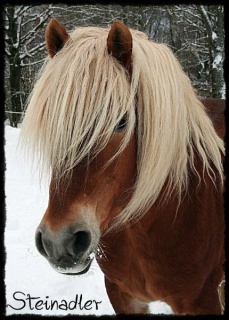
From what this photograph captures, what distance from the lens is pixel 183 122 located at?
151 cm

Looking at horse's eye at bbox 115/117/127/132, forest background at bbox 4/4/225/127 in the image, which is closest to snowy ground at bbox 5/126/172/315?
horse's eye at bbox 115/117/127/132

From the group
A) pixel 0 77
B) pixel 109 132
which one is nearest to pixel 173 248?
pixel 109 132

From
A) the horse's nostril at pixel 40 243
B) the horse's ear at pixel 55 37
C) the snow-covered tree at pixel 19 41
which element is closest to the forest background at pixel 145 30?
the snow-covered tree at pixel 19 41

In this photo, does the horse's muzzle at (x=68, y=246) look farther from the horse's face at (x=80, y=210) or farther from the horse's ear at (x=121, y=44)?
the horse's ear at (x=121, y=44)

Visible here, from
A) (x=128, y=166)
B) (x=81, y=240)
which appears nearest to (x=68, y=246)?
(x=81, y=240)

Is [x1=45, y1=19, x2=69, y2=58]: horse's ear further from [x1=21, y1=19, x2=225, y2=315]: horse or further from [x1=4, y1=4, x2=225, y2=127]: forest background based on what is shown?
[x1=4, y1=4, x2=225, y2=127]: forest background

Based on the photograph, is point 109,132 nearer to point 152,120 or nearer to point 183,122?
point 152,120

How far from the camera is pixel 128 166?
4.59 feet

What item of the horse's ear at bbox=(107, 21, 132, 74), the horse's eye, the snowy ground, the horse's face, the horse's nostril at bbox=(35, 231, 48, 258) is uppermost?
the horse's ear at bbox=(107, 21, 132, 74)

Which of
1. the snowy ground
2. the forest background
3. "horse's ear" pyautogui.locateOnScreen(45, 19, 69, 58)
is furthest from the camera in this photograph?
the forest background

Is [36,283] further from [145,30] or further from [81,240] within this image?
[145,30]

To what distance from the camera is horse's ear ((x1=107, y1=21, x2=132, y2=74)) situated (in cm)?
135

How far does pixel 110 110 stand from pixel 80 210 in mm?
402

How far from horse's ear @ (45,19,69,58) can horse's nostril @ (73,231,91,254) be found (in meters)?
0.83
